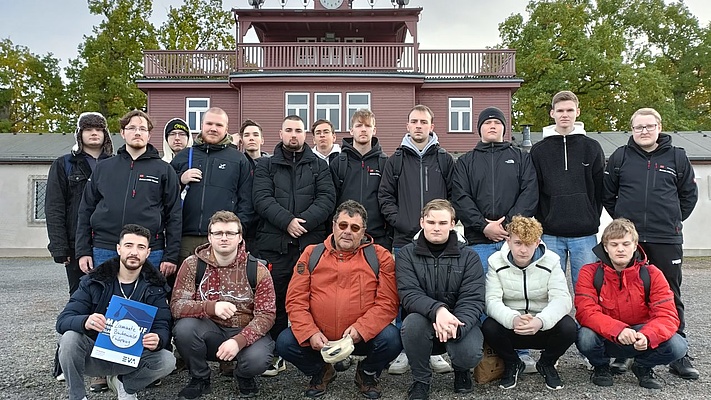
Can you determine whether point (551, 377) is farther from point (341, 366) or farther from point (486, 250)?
point (341, 366)

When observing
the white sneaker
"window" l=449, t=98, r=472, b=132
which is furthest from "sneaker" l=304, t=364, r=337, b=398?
"window" l=449, t=98, r=472, b=132

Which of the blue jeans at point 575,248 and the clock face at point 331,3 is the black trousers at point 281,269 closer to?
the blue jeans at point 575,248

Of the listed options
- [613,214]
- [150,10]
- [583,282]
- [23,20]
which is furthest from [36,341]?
[23,20]

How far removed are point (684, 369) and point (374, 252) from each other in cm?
281

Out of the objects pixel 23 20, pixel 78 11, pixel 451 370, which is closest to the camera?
pixel 451 370

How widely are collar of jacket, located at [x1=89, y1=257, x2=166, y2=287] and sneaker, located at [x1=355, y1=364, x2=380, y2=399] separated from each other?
1722 millimetres

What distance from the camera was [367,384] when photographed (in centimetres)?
437

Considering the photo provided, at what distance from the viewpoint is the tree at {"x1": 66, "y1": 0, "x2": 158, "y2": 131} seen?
2661 centimetres

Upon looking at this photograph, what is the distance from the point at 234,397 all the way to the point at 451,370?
1911 millimetres

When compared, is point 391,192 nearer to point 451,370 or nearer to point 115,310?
point 451,370

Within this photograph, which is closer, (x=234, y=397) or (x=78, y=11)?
(x=234, y=397)

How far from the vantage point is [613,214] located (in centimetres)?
517

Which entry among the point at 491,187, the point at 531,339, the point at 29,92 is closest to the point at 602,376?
the point at 531,339

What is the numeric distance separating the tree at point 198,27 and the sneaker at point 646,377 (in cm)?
2769
